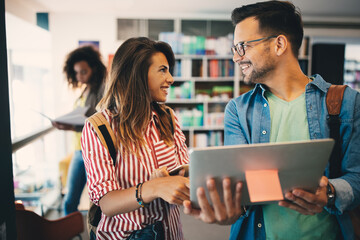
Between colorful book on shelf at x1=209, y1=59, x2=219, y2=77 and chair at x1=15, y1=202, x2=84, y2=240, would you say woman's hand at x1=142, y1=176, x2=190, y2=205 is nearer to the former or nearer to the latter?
chair at x1=15, y1=202, x2=84, y2=240

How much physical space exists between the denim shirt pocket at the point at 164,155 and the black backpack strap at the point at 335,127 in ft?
1.96

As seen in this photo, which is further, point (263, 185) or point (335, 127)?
point (335, 127)

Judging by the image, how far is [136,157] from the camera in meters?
1.00

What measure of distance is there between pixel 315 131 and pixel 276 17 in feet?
1.54

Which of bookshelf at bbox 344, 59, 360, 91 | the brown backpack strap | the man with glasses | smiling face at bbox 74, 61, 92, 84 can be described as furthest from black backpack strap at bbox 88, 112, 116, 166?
bookshelf at bbox 344, 59, 360, 91

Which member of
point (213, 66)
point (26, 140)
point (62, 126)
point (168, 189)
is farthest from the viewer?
point (213, 66)

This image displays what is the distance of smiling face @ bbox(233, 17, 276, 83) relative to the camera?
40.3 inches

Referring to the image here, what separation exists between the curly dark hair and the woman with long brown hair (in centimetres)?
130

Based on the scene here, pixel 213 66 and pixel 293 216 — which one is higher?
pixel 213 66

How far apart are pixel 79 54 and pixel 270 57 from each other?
76.4 inches

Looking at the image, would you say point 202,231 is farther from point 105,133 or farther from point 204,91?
point 204,91

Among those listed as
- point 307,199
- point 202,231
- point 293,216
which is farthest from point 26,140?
point 307,199

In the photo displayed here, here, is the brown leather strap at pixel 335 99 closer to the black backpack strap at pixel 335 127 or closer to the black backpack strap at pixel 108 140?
the black backpack strap at pixel 335 127

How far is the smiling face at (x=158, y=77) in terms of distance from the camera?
43.5 inches
